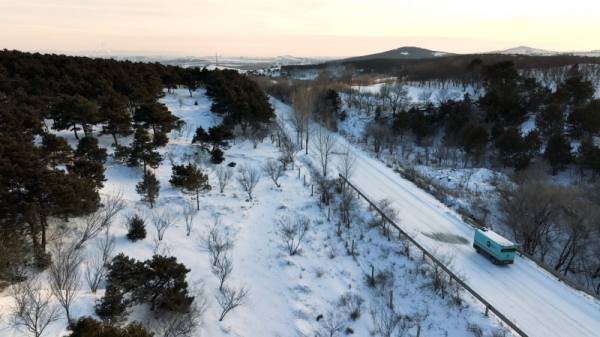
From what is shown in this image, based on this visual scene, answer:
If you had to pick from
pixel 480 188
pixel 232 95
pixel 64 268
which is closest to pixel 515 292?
pixel 480 188

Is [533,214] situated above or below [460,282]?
above

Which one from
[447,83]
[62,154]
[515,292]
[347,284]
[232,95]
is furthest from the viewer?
[447,83]

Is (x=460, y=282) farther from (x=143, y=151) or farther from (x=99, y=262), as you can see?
(x=143, y=151)

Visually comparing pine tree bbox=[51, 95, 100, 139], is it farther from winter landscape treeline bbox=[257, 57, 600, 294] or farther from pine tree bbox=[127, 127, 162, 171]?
winter landscape treeline bbox=[257, 57, 600, 294]

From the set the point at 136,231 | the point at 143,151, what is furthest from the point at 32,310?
the point at 143,151

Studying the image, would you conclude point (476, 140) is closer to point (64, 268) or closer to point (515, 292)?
point (515, 292)

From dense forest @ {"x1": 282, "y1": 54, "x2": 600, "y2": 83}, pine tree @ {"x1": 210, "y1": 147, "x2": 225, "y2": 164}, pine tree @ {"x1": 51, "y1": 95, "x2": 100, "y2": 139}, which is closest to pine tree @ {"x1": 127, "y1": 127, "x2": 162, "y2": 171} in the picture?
pine tree @ {"x1": 51, "y1": 95, "x2": 100, "y2": 139}
